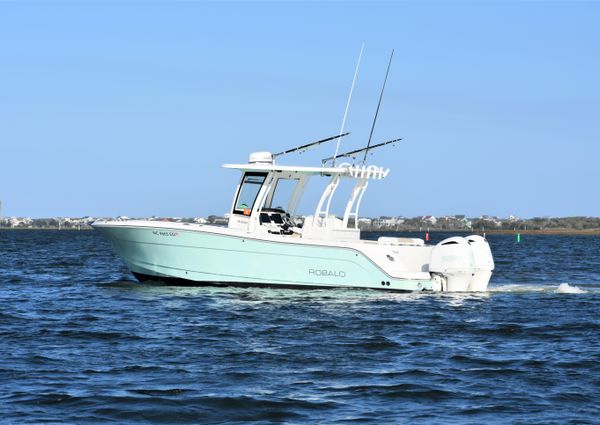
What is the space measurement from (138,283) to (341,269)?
6.59 metres

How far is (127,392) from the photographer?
38.4 feet

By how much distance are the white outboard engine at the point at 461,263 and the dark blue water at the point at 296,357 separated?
1.97 ft

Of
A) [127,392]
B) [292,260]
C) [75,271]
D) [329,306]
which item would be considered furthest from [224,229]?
[75,271]

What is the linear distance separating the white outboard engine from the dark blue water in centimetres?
60

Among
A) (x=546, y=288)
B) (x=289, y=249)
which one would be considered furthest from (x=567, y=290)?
(x=289, y=249)

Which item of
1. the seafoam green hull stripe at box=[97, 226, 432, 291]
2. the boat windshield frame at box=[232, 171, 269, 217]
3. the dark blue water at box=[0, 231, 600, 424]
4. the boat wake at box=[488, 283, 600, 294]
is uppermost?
the boat windshield frame at box=[232, 171, 269, 217]

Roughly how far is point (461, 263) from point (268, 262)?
15.9 ft

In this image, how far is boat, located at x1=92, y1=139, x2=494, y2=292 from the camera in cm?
2316

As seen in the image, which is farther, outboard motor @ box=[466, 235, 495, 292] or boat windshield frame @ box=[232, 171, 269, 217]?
A: boat windshield frame @ box=[232, 171, 269, 217]

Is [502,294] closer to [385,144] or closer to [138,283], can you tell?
[385,144]

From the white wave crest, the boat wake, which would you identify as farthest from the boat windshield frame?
the white wave crest

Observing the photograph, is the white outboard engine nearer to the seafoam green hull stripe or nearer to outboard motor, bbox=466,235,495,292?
outboard motor, bbox=466,235,495,292

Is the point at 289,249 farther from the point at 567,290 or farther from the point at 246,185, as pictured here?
the point at 567,290

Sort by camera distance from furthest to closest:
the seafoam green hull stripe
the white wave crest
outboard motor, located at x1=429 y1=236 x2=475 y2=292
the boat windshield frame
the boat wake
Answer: the boat wake
the white wave crest
the boat windshield frame
outboard motor, located at x1=429 y1=236 x2=475 y2=292
the seafoam green hull stripe
